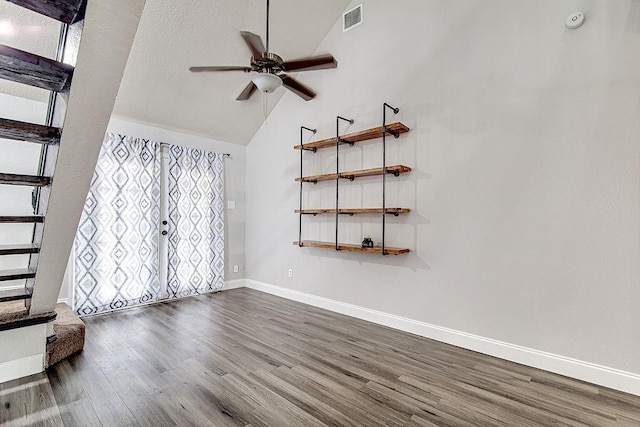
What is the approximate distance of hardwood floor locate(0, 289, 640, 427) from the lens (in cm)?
189

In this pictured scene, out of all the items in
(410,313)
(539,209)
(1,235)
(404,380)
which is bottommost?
(404,380)

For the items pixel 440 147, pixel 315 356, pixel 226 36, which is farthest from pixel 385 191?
pixel 226 36

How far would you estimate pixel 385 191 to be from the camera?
3523 mm

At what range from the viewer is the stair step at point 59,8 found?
1.02 m

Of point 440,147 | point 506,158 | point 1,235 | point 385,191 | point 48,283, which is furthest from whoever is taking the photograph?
point 385,191

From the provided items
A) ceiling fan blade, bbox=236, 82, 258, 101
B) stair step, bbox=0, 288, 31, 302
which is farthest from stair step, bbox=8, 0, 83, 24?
ceiling fan blade, bbox=236, 82, 258, 101

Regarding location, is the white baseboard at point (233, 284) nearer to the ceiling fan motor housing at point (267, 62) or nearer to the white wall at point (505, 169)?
the white wall at point (505, 169)

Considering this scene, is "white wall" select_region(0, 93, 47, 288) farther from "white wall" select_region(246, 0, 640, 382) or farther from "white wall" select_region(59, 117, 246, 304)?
"white wall" select_region(246, 0, 640, 382)

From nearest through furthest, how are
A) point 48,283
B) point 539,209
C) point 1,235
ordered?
point 48,283
point 539,209
point 1,235

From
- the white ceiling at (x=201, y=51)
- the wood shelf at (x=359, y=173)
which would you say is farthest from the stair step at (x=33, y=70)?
the wood shelf at (x=359, y=173)

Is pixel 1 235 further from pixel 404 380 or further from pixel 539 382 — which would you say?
pixel 539 382

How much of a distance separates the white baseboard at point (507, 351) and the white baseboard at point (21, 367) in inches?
111

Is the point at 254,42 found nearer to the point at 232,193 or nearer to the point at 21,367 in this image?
the point at 21,367

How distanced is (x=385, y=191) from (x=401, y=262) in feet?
2.68
